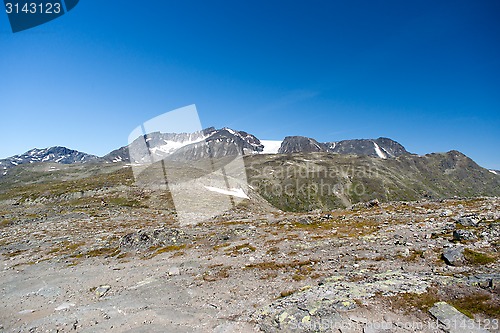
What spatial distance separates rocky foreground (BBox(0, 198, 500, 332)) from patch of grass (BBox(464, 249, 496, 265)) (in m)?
0.11

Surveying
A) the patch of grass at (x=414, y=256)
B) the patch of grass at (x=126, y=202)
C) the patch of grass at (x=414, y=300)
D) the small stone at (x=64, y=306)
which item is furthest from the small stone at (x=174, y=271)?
the patch of grass at (x=126, y=202)

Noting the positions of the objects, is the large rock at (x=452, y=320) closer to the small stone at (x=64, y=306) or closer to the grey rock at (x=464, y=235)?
the grey rock at (x=464, y=235)

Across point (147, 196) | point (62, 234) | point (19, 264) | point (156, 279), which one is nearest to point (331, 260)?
point (156, 279)

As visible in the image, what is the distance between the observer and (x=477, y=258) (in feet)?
→ 57.4

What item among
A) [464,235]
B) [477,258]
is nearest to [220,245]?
[477,258]

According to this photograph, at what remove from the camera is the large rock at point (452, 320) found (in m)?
10.6

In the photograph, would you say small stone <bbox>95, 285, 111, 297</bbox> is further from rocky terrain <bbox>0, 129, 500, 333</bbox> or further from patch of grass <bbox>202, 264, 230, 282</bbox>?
patch of grass <bbox>202, 264, 230, 282</bbox>

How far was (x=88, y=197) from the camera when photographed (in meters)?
89.8

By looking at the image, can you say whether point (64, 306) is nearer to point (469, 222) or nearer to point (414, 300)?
point (414, 300)

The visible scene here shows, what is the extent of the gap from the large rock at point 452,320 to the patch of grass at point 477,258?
7.36m

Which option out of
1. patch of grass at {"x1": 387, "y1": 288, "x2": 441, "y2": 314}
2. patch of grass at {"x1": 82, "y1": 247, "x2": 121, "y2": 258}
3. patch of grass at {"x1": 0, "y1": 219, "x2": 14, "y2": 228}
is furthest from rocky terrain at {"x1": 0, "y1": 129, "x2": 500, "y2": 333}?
patch of grass at {"x1": 0, "y1": 219, "x2": 14, "y2": 228}

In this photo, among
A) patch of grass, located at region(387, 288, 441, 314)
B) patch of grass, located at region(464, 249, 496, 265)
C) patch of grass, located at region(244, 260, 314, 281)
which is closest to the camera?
patch of grass, located at region(387, 288, 441, 314)

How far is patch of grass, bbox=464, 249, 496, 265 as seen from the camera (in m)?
16.9

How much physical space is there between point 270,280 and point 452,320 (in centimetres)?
1083
